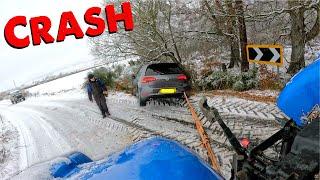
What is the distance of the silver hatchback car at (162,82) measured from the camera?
12.7 m

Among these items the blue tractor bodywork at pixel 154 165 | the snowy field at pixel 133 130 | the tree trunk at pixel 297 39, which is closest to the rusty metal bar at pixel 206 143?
the snowy field at pixel 133 130

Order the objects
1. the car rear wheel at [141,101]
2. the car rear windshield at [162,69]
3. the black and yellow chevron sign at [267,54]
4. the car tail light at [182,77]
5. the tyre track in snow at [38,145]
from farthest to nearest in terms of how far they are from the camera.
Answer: the car rear wheel at [141,101], the car rear windshield at [162,69], the car tail light at [182,77], the black and yellow chevron sign at [267,54], the tyre track in snow at [38,145]

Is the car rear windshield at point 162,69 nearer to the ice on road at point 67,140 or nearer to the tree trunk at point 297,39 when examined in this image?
the ice on road at point 67,140

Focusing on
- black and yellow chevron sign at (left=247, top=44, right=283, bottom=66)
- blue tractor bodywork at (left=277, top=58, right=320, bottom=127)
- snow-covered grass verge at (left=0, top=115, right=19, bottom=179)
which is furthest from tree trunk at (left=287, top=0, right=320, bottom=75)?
blue tractor bodywork at (left=277, top=58, right=320, bottom=127)

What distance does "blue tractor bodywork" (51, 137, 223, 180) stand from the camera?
247cm

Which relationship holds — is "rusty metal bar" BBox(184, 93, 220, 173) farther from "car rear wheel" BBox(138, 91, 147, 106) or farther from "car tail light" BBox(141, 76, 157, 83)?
"car rear wheel" BBox(138, 91, 147, 106)

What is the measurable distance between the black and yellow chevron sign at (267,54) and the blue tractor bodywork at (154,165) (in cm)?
839

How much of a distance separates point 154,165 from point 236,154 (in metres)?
0.60

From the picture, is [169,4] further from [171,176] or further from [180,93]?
[171,176]

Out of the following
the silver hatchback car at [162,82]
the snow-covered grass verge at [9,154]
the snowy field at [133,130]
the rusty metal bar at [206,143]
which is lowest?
the snow-covered grass verge at [9,154]

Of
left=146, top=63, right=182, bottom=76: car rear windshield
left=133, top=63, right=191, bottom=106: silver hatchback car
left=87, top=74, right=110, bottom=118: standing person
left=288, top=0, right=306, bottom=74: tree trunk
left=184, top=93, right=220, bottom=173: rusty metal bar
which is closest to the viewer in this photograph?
left=184, top=93, right=220, bottom=173: rusty metal bar

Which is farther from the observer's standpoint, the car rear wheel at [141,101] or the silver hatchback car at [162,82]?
the car rear wheel at [141,101]

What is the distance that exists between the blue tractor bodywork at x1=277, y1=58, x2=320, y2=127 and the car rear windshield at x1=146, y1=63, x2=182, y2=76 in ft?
32.6

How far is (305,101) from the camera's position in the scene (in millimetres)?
2686
